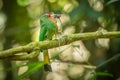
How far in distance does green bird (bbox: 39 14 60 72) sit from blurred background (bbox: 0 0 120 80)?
1.30 ft

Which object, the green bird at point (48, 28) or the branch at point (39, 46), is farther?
the green bird at point (48, 28)

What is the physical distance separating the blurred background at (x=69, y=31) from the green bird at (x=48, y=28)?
396 millimetres

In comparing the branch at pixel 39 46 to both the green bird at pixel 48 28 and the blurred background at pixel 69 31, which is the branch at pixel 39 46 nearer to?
the green bird at pixel 48 28

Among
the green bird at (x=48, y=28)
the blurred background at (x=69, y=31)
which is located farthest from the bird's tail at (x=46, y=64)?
the blurred background at (x=69, y=31)

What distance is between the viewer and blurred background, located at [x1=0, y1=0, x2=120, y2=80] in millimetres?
1901

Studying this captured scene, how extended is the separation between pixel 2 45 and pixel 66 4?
53 cm

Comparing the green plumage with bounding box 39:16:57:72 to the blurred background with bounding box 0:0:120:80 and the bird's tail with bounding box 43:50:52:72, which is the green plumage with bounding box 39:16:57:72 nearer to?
the bird's tail with bounding box 43:50:52:72

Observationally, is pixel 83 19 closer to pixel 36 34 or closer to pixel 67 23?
pixel 67 23

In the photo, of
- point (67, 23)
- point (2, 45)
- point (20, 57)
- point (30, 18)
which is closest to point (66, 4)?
point (67, 23)

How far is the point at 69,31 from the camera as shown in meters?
2.15

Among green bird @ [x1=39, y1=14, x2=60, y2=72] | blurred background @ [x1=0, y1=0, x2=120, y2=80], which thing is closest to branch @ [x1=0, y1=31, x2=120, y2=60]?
green bird @ [x1=39, y1=14, x2=60, y2=72]

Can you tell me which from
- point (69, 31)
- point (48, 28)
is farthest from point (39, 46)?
point (69, 31)

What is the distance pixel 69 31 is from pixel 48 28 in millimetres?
879

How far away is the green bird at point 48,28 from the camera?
125 cm
